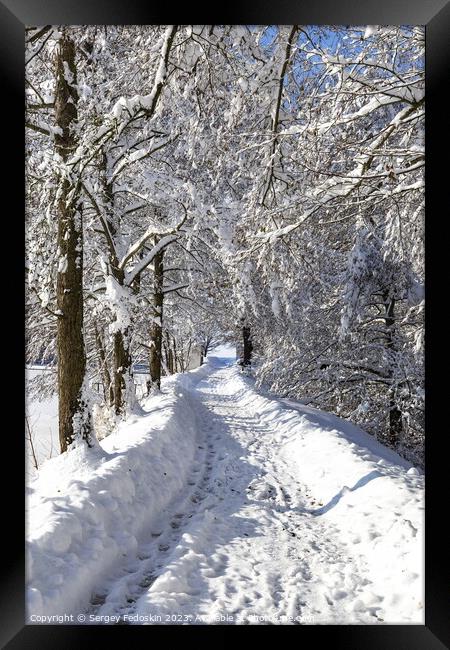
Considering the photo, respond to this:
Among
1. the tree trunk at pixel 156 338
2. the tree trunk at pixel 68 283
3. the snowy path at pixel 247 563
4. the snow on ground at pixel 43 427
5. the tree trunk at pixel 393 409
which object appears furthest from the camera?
the tree trunk at pixel 156 338

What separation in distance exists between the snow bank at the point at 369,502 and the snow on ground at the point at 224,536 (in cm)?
2

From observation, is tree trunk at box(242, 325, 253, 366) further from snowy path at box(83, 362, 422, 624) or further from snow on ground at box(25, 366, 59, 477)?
snowy path at box(83, 362, 422, 624)

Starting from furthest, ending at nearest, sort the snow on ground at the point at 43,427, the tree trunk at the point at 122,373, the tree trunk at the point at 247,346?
the tree trunk at the point at 247,346
the tree trunk at the point at 122,373
the snow on ground at the point at 43,427

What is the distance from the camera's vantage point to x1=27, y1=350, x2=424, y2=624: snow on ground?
307 centimetres

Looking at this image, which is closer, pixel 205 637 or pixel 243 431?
pixel 205 637

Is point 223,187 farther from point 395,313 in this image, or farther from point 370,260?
point 395,313

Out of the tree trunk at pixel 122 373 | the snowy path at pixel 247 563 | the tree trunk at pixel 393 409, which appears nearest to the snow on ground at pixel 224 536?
the snowy path at pixel 247 563

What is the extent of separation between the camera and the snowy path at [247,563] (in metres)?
3.05

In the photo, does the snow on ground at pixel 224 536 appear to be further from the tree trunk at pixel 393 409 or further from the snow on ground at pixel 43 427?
the tree trunk at pixel 393 409

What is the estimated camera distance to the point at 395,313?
10797 mm

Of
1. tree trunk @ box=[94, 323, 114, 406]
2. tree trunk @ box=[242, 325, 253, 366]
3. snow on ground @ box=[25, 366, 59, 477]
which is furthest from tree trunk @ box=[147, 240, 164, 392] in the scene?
tree trunk @ box=[242, 325, 253, 366]

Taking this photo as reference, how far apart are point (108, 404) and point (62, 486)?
5.18m
